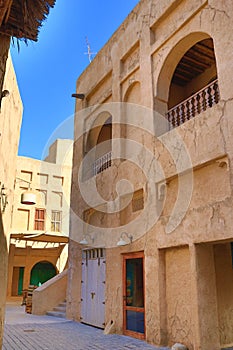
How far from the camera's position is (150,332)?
26.6ft

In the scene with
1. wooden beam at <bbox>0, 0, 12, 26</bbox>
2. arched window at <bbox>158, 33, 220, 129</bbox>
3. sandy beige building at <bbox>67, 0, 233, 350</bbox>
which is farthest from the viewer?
arched window at <bbox>158, 33, 220, 129</bbox>

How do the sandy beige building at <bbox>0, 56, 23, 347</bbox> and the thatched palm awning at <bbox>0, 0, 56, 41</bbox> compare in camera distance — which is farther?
the sandy beige building at <bbox>0, 56, 23, 347</bbox>

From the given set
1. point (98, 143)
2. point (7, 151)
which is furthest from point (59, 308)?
point (7, 151)

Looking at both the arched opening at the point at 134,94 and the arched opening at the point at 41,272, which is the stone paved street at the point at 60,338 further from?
the arched opening at the point at 41,272

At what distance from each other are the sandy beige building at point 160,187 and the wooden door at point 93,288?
4cm

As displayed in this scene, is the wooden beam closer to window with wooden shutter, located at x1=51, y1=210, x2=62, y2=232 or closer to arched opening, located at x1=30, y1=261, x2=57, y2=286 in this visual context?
window with wooden shutter, located at x1=51, y1=210, x2=62, y2=232

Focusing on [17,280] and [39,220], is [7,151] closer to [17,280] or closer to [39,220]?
[39,220]

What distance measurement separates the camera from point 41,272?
26.5 meters

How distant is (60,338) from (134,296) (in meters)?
2.19

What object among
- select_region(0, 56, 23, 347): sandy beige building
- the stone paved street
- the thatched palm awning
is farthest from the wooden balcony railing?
the stone paved street

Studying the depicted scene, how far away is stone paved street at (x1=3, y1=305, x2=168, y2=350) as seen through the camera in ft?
25.7

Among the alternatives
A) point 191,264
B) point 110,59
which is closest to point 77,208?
point 110,59

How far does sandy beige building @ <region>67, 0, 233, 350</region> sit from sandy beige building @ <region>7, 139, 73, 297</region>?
10.6 meters

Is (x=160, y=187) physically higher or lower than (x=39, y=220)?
lower
